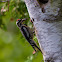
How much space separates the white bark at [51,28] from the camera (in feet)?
5.42

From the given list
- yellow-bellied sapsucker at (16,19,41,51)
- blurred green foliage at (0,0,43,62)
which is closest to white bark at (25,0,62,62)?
yellow-bellied sapsucker at (16,19,41,51)

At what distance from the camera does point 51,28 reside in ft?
5.49

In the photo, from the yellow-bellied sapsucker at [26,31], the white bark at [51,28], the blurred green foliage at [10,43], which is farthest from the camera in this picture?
the blurred green foliage at [10,43]

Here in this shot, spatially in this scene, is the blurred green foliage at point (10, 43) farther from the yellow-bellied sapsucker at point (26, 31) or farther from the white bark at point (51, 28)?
the white bark at point (51, 28)

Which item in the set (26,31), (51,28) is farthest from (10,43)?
(51,28)

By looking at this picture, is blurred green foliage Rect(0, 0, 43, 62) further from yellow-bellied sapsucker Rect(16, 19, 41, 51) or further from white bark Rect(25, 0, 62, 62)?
white bark Rect(25, 0, 62, 62)

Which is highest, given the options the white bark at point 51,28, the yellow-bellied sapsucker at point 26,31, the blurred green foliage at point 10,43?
the white bark at point 51,28

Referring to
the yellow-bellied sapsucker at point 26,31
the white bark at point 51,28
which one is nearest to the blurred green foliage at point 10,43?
the yellow-bellied sapsucker at point 26,31

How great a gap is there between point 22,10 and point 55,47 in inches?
64.3

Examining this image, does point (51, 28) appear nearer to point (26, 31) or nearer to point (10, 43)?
point (26, 31)

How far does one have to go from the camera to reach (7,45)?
4.99 m

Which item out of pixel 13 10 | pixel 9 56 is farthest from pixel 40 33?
pixel 9 56

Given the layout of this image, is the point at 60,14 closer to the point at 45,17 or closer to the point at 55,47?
the point at 45,17

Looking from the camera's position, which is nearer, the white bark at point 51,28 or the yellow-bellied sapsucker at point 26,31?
the white bark at point 51,28
